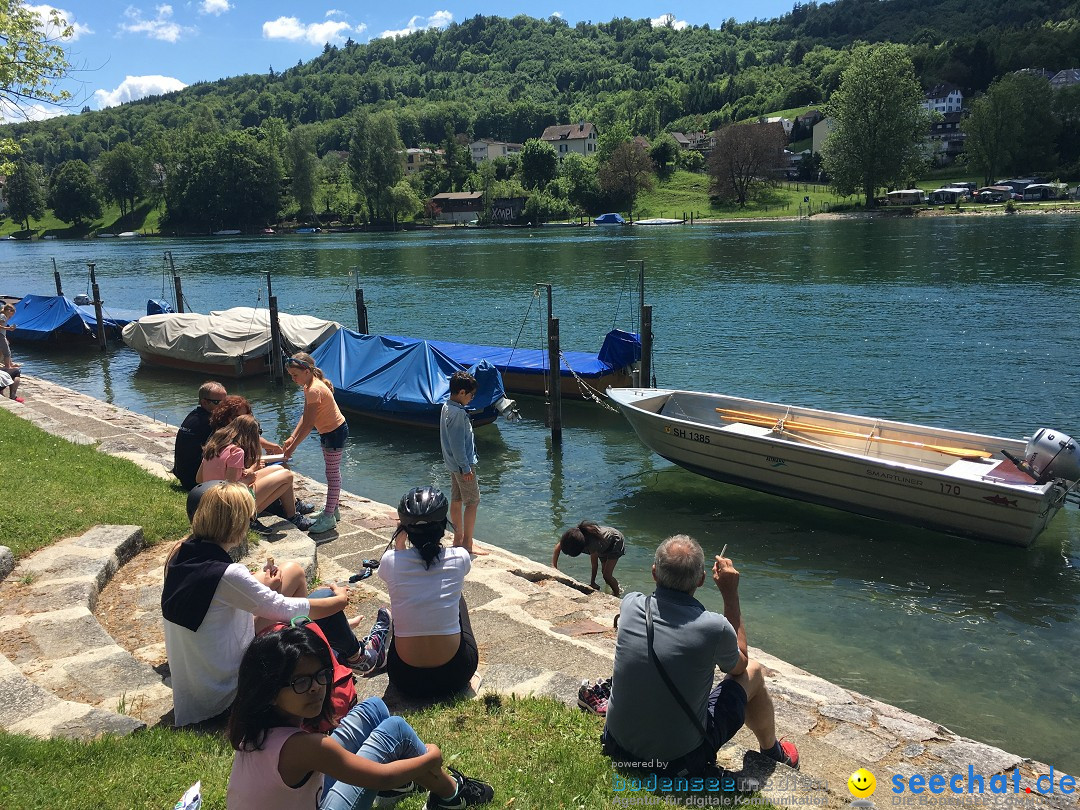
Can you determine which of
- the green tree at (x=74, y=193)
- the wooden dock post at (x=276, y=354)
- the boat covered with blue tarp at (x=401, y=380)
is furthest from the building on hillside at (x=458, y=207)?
the boat covered with blue tarp at (x=401, y=380)

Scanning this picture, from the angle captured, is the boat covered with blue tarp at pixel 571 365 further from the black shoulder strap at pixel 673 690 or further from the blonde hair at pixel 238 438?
the black shoulder strap at pixel 673 690

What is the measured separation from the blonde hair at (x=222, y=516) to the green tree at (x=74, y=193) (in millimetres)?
177801

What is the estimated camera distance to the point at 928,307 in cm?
3841

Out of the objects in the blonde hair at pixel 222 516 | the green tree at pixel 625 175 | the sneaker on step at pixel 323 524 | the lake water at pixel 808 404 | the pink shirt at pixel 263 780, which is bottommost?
the lake water at pixel 808 404

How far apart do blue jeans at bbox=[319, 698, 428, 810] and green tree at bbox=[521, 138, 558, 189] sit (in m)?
141

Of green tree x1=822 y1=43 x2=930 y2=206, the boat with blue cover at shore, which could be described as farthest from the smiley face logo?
green tree x1=822 y1=43 x2=930 y2=206

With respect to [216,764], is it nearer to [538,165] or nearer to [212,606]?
[212,606]

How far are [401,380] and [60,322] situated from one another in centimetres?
2362

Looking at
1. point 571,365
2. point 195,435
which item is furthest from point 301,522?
point 571,365

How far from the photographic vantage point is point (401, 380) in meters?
21.1

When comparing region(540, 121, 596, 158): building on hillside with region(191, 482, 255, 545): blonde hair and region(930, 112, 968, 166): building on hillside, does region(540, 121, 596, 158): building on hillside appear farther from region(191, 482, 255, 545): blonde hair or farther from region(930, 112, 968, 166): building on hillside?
region(191, 482, 255, 545): blonde hair

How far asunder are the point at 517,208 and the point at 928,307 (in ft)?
333

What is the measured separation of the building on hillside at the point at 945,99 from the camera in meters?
156

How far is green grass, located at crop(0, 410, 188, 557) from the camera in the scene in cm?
847
